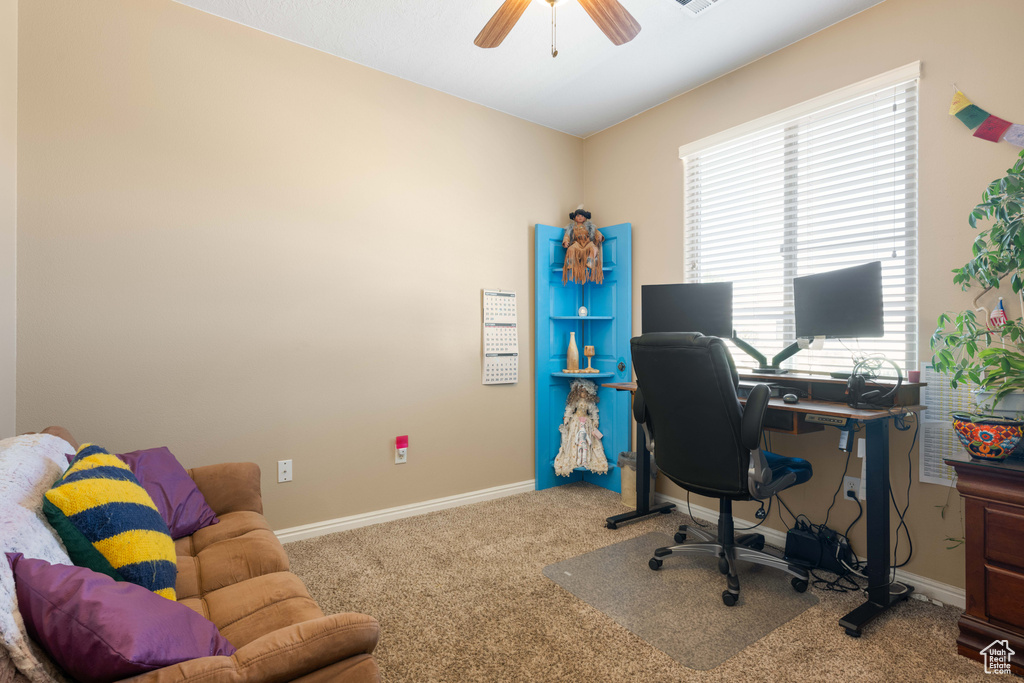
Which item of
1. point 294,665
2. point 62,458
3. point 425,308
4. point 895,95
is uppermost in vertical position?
point 895,95

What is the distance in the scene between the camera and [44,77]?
2215 mm

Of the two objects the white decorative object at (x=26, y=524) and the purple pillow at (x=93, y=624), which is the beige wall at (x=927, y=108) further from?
the white decorative object at (x=26, y=524)

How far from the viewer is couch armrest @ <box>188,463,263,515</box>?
84.5 inches

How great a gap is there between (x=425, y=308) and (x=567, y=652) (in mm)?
2113

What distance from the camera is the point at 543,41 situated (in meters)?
2.75

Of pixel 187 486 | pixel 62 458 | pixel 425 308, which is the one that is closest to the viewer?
pixel 62 458

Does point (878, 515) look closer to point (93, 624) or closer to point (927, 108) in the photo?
point (927, 108)

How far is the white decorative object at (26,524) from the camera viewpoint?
2.77 feet

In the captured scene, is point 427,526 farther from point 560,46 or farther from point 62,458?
point 560,46

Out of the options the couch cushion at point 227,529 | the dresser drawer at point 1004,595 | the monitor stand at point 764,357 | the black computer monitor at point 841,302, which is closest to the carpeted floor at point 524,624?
the dresser drawer at point 1004,595

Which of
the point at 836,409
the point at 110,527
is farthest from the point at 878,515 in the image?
the point at 110,527

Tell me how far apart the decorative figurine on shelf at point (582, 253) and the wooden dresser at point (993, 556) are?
2.36 m

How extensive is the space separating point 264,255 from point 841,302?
289cm

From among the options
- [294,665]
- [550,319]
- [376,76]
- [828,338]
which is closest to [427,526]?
[550,319]
